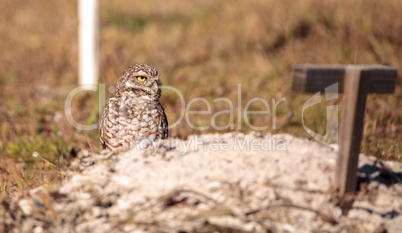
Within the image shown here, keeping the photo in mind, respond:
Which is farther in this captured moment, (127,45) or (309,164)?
(127,45)

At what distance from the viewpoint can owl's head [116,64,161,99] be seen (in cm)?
348

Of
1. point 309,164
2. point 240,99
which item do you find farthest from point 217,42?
point 309,164

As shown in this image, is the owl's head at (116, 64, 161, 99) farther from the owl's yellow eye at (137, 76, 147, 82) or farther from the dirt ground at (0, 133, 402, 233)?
the dirt ground at (0, 133, 402, 233)

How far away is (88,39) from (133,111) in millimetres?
3136

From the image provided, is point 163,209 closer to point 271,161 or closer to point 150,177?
point 150,177

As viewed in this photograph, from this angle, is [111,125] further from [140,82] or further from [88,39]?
[88,39]

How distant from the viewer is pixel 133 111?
355 cm

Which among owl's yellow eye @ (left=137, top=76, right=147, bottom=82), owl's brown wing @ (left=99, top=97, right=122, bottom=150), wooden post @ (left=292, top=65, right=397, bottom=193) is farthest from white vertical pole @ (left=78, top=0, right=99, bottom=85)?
wooden post @ (left=292, top=65, right=397, bottom=193)

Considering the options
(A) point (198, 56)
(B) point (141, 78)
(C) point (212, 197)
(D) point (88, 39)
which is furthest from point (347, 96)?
(A) point (198, 56)

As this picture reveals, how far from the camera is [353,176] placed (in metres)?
2.82

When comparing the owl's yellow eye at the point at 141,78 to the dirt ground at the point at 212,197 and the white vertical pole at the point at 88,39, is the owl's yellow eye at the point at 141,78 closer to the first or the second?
the dirt ground at the point at 212,197

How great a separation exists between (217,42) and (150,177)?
5.90 metres

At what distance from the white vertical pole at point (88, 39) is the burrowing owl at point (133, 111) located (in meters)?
2.94

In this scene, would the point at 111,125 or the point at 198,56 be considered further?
the point at 198,56
